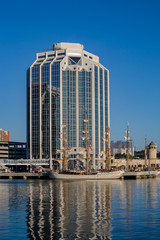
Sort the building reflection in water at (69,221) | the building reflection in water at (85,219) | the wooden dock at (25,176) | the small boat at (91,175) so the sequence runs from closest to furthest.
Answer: the building reflection in water at (69,221)
the building reflection in water at (85,219)
the small boat at (91,175)
the wooden dock at (25,176)

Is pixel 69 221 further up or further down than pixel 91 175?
further up

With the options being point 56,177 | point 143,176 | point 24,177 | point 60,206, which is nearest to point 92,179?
point 56,177

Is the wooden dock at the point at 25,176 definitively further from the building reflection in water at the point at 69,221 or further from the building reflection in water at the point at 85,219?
the building reflection in water at the point at 69,221

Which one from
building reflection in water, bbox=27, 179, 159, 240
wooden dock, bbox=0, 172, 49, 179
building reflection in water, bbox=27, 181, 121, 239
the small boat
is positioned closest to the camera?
building reflection in water, bbox=27, 181, 121, 239

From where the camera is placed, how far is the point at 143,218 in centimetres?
4119

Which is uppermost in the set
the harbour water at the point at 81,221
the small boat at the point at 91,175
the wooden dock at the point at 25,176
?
the harbour water at the point at 81,221

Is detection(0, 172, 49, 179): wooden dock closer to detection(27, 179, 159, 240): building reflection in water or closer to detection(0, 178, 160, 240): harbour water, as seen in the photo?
detection(27, 179, 159, 240): building reflection in water

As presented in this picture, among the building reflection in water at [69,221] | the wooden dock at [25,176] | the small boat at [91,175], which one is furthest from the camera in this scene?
the wooden dock at [25,176]

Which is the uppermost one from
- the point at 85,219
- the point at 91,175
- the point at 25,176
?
the point at 85,219

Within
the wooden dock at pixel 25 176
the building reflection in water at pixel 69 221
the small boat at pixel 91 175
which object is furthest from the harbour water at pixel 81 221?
the wooden dock at pixel 25 176

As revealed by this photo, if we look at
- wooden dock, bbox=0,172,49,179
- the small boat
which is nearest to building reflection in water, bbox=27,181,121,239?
the small boat

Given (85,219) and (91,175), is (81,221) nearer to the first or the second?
(85,219)

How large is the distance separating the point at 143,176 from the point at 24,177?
54.8m

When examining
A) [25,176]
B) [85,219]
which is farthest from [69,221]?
[25,176]
